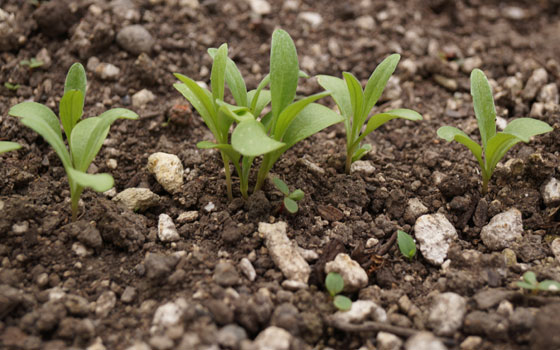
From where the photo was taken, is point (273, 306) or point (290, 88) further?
point (290, 88)

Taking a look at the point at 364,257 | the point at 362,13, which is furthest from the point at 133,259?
the point at 362,13

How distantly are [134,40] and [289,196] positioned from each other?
4.18ft

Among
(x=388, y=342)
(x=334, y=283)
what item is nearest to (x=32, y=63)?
(x=334, y=283)

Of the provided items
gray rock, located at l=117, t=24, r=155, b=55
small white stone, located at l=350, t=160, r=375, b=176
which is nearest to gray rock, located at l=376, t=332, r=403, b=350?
small white stone, located at l=350, t=160, r=375, b=176

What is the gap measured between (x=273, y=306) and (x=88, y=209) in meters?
0.83

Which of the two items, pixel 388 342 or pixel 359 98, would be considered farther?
pixel 359 98

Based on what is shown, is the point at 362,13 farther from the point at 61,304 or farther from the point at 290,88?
the point at 61,304

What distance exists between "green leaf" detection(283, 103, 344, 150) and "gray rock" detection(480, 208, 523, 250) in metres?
0.75

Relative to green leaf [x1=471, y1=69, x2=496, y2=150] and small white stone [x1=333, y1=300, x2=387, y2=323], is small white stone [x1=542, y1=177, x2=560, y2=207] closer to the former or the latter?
green leaf [x1=471, y1=69, x2=496, y2=150]

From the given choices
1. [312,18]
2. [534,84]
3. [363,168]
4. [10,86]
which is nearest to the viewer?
[363,168]

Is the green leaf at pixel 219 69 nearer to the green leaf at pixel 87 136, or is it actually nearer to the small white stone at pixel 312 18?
the green leaf at pixel 87 136

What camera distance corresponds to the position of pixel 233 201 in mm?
1960

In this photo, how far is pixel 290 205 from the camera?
6.08 ft

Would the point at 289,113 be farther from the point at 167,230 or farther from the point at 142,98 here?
the point at 142,98
